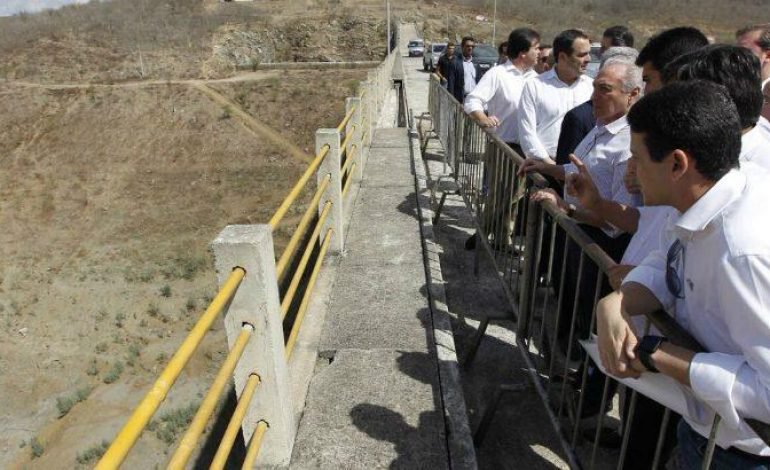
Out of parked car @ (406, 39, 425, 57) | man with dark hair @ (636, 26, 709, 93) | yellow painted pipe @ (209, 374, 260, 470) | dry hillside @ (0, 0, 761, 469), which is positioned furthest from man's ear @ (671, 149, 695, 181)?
parked car @ (406, 39, 425, 57)

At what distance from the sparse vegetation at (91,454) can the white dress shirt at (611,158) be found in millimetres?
7695

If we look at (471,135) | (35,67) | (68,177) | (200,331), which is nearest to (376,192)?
(471,135)

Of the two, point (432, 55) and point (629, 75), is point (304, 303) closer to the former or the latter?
point (629, 75)

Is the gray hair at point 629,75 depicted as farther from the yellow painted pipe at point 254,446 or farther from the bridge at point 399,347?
the yellow painted pipe at point 254,446

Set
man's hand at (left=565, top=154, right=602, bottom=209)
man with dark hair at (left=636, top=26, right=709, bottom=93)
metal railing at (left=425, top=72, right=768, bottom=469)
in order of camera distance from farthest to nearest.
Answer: man with dark hair at (left=636, top=26, right=709, bottom=93) → man's hand at (left=565, top=154, right=602, bottom=209) → metal railing at (left=425, top=72, right=768, bottom=469)

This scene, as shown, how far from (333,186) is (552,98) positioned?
2089mm

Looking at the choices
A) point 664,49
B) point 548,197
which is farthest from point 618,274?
point 664,49

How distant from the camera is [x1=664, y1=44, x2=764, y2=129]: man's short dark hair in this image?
185 centimetres

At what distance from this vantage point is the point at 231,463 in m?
4.21

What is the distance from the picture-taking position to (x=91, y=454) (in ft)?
25.5

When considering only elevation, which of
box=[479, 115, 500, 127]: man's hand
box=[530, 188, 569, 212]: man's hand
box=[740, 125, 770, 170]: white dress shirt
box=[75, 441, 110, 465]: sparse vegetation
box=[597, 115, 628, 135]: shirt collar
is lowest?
box=[75, 441, 110, 465]: sparse vegetation

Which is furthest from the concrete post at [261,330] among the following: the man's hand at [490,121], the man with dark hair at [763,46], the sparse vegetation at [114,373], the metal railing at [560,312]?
the sparse vegetation at [114,373]

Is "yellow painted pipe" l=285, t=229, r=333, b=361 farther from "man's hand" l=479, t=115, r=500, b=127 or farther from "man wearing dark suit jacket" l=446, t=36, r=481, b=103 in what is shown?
"man wearing dark suit jacket" l=446, t=36, r=481, b=103

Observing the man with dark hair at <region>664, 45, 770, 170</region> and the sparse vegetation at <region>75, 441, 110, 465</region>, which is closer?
the man with dark hair at <region>664, 45, 770, 170</region>
